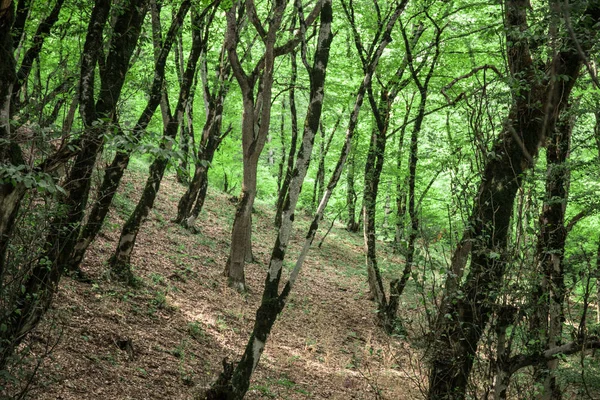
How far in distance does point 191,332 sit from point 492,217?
584 centimetres

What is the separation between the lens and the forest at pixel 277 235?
468 cm

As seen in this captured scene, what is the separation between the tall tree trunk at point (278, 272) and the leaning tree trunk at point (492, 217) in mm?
2227

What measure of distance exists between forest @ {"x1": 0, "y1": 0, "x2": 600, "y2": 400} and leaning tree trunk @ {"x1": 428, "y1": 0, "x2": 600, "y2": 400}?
29 millimetres

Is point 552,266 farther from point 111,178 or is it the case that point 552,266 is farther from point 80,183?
point 111,178

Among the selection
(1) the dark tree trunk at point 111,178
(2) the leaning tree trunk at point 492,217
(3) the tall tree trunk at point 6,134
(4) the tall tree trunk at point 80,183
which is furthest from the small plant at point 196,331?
(3) the tall tree trunk at point 6,134

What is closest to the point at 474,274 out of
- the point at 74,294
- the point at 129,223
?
the point at 74,294

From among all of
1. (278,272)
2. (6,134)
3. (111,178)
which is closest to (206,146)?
(111,178)

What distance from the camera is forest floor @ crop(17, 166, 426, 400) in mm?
6637

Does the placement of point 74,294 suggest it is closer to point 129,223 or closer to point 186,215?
point 129,223

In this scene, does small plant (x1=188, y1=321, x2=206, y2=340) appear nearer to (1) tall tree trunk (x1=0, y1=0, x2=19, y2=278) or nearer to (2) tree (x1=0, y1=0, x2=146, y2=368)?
(2) tree (x1=0, y1=0, x2=146, y2=368)

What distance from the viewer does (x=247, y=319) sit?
36.4ft

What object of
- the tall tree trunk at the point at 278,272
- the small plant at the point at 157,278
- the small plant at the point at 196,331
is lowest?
the small plant at the point at 196,331

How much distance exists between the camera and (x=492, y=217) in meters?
5.68

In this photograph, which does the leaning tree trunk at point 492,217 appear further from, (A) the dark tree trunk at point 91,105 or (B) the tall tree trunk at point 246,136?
(B) the tall tree trunk at point 246,136
